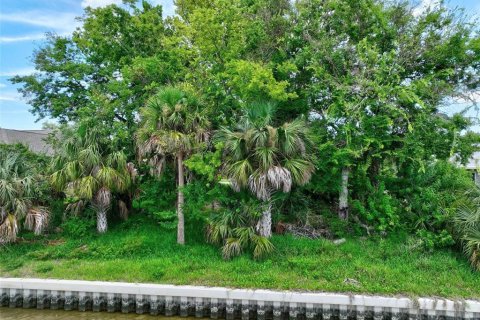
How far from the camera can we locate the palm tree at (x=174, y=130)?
8094mm

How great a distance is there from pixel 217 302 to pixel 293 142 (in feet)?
12.8

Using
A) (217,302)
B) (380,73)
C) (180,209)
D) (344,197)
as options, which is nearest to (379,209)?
(344,197)

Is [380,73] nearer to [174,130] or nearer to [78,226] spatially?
[174,130]

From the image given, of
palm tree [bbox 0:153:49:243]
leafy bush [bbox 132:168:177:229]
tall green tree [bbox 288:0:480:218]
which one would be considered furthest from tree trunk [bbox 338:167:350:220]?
palm tree [bbox 0:153:49:243]

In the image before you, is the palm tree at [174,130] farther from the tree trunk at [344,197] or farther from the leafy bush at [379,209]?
the leafy bush at [379,209]

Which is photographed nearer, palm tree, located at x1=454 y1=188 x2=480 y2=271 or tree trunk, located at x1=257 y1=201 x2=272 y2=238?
palm tree, located at x1=454 y1=188 x2=480 y2=271

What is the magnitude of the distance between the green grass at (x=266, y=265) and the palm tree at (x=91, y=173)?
3.54 ft

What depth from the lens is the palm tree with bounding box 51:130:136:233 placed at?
341 inches

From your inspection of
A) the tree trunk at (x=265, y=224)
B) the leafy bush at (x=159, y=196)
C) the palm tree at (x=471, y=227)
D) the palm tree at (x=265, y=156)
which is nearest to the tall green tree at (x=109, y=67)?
the leafy bush at (x=159, y=196)

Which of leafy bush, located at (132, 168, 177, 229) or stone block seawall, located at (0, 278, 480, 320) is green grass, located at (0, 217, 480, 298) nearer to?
stone block seawall, located at (0, 278, 480, 320)

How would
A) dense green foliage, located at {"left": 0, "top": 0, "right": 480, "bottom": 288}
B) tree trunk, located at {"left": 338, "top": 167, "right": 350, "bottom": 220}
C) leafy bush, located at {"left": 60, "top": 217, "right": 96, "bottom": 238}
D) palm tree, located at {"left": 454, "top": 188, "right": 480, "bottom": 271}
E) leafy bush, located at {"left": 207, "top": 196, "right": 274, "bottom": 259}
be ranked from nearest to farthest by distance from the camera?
1. palm tree, located at {"left": 454, "top": 188, "right": 480, "bottom": 271}
2. leafy bush, located at {"left": 207, "top": 196, "right": 274, "bottom": 259}
3. dense green foliage, located at {"left": 0, "top": 0, "right": 480, "bottom": 288}
4. leafy bush, located at {"left": 60, "top": 217, "right": 96, "bottom": 238}
5. tree trunk, located at {"left": 338, "top": 167, "right": 350, "bottom": 220}

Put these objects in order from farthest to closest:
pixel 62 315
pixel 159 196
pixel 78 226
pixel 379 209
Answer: pixel 159 196 → pixel 78 226 → pixel 379 209 → pixel 62 315

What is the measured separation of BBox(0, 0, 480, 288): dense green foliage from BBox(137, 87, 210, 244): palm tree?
0.04 meters

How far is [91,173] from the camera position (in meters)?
8.91
